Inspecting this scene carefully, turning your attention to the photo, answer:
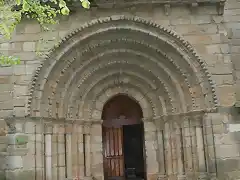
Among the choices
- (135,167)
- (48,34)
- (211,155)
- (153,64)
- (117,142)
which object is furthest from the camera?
(135,167)

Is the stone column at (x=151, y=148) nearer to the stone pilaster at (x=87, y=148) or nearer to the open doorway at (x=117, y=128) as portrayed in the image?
the open doorway at (x=117, y=128)

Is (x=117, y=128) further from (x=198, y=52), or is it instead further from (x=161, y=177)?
(x=198, y=52)

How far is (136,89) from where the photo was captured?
8242 mm

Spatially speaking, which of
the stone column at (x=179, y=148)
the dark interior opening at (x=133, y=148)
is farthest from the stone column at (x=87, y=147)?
the dark interior opening at (x=133, y=148)

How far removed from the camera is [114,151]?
914 cm

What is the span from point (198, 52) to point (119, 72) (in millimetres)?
1968

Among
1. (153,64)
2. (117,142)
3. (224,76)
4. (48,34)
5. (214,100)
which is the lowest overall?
(117,142)

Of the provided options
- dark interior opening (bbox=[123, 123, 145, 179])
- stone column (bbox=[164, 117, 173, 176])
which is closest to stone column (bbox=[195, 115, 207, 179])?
stone column (bbox=[164, 117, 173, 176])

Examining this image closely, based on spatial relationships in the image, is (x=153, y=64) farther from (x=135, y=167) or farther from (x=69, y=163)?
(x=135, y=167)

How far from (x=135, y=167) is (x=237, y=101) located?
4.61m

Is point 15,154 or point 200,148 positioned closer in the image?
point 15,154

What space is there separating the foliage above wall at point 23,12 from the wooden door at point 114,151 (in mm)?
3514

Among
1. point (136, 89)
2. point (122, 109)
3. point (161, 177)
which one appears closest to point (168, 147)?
point (161, 177)

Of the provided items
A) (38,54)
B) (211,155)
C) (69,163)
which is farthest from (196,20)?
(69,163)
